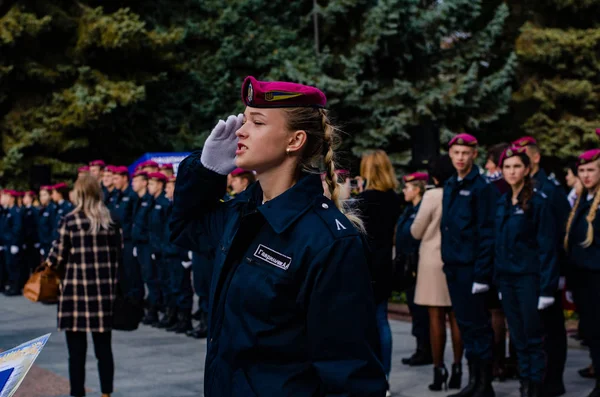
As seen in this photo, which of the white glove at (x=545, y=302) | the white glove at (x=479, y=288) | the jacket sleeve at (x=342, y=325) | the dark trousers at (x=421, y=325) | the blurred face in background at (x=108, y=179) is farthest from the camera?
the blurred face in background at (x=108, y=179)

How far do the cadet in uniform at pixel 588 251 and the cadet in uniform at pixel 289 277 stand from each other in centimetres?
512

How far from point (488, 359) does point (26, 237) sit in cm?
1307

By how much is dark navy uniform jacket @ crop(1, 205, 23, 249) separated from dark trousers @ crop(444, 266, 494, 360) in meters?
12.7

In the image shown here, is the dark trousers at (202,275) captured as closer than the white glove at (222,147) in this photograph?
No

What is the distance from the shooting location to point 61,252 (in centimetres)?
685

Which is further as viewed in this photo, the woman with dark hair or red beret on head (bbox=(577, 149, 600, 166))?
the woman with dark hair

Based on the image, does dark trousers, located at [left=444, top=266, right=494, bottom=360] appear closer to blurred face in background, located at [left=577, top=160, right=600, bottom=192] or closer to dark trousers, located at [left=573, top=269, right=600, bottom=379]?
dark trousers, located at [left=573, top=269, right=600, bottom=379]

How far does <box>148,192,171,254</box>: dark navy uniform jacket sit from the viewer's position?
1202 cm

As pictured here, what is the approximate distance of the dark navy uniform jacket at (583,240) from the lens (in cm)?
730

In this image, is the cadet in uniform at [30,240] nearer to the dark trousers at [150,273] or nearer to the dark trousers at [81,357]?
the dark trousers at [150,273]

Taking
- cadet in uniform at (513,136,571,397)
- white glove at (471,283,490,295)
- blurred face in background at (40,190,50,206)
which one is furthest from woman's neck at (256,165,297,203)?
blurred face in background at (40,190,50,206)

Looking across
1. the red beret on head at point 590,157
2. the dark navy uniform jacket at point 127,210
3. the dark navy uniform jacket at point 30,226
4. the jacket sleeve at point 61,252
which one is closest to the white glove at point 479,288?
the red beret on head at point 590,157

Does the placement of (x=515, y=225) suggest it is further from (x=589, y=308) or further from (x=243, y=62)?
(x=243, y=62)

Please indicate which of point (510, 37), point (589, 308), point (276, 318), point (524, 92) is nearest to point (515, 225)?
point (589, 308)
